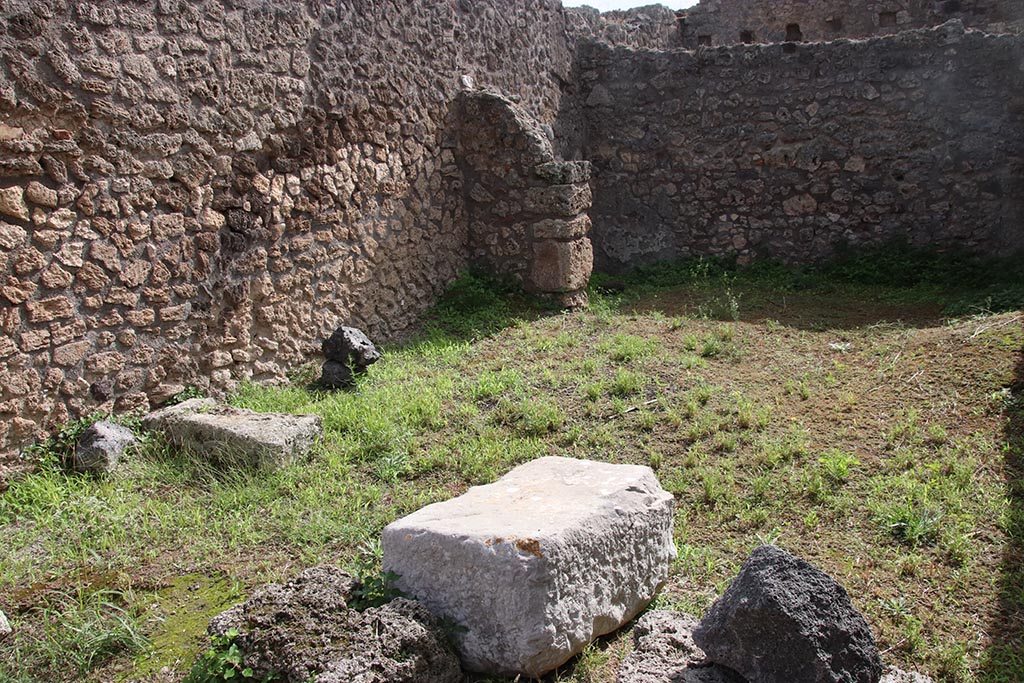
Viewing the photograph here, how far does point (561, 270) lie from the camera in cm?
798

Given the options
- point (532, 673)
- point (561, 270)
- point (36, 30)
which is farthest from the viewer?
point (561, 270)

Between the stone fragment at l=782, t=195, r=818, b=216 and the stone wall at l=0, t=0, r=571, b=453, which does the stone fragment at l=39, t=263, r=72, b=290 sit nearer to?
the stone wall at l=0, t=0, r=571, b=453

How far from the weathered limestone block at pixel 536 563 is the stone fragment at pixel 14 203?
8.84ft

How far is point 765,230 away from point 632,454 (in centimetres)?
544

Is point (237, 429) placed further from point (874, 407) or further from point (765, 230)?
point (765, 230)

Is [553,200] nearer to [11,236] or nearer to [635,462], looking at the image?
[635,462]

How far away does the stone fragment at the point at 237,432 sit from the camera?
194 inches

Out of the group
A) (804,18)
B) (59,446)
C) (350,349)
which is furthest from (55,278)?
(804,18)

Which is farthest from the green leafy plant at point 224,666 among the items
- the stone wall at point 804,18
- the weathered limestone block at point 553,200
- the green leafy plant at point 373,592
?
the stone wall at point 804,18

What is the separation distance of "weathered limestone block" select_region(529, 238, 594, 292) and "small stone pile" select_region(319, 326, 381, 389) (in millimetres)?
2089

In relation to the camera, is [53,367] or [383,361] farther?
[383,361]

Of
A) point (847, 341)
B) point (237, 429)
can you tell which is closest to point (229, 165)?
point (237, 429)

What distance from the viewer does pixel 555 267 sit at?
314 inches

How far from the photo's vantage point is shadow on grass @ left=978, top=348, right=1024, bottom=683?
3254 millimetres
